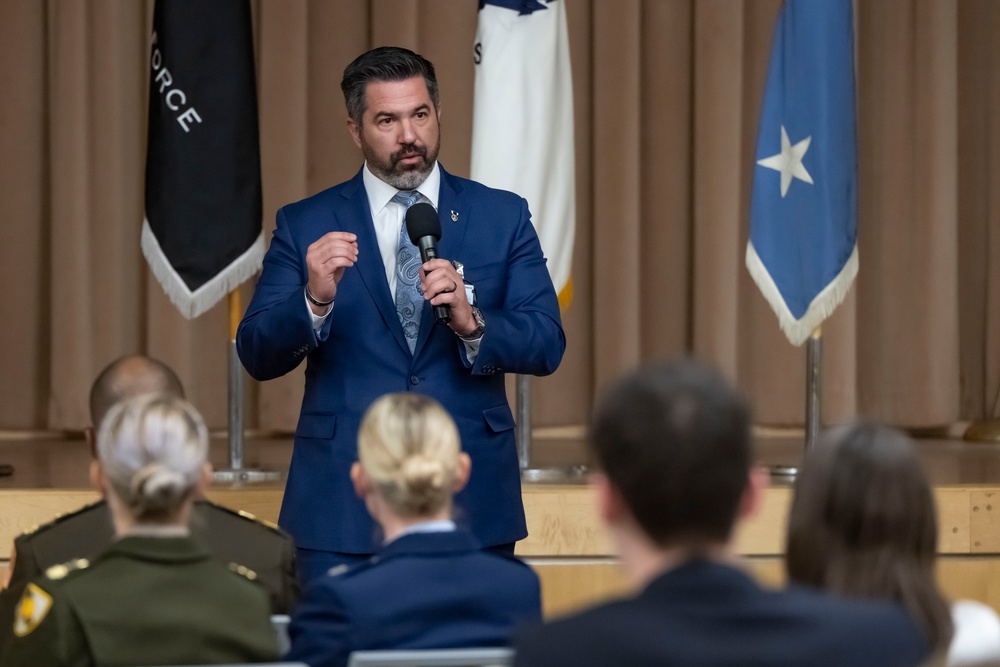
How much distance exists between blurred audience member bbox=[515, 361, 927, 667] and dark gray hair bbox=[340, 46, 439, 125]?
1804 millimetres

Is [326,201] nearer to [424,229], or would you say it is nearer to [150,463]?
[424,229]

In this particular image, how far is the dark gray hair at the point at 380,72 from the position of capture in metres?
3.10

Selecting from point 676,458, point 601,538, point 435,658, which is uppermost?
point 676,458

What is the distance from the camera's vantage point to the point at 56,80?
6.45m

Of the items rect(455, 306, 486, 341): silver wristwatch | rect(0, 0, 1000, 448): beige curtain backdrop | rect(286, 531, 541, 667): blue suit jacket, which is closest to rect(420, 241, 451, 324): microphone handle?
rect(455, 306, 486, 341): silver wristwatch

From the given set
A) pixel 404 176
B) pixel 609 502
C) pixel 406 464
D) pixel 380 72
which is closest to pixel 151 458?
pixel 406 464

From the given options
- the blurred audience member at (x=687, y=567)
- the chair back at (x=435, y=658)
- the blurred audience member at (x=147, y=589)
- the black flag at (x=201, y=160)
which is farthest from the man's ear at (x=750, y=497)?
the black flag at (x=201, y=160)

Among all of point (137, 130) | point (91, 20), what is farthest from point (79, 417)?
point (91, 20)

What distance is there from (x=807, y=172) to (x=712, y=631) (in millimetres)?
3460

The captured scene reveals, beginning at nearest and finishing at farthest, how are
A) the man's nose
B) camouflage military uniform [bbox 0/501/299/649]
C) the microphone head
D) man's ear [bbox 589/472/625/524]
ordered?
1. man's ear [bbox 589/472/625/524]
2. camouflage military uniform [bbox 0/501/299/649]
3. the microphone head
4. the man's nose

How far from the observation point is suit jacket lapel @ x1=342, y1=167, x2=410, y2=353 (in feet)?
10.1

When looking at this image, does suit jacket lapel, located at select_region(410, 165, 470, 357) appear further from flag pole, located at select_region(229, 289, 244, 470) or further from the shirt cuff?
flag pole, located at select_region(229, 289, 244, 470)

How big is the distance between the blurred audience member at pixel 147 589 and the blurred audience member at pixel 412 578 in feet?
0.34

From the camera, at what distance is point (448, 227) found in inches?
124
